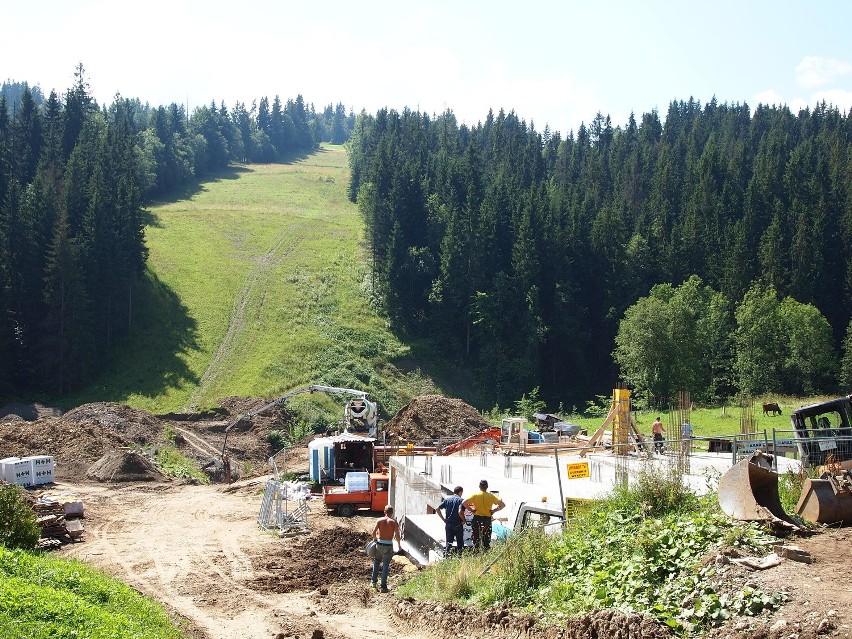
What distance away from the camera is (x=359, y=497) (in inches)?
1111

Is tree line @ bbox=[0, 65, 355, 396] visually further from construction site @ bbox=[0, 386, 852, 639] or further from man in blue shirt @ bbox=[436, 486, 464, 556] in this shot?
man in blue shirt @ bbox=[436, 486, 464, 556]

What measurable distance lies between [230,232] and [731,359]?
186 ft

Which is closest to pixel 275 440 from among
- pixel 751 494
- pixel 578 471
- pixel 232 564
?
pixel 232 564

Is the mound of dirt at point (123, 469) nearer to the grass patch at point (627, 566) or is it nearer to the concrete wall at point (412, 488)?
the concrete wall at point (412, 488)

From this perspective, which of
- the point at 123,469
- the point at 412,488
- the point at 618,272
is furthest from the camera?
the point at 618,272

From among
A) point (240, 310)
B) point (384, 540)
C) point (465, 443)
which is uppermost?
→ point (240, 310)

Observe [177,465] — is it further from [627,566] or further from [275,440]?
[627,566]

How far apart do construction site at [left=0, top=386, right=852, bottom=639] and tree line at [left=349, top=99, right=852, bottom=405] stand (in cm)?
2402

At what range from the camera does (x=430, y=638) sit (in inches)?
466

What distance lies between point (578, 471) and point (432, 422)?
27.6 metres

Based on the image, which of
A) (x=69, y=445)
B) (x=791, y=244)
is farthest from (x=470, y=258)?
(x=69, y=445)

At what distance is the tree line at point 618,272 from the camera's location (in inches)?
2422

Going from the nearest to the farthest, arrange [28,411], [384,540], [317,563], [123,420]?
[384,540], [317,563], [123,420], [28,411]

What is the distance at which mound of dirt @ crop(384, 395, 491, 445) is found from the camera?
43.2 meters
